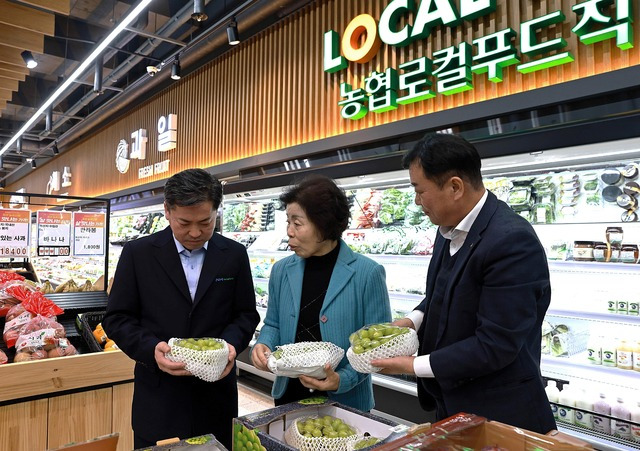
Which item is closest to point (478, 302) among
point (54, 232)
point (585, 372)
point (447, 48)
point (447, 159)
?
point (447, 159)

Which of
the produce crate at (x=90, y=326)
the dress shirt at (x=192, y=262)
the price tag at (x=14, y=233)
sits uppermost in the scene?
the price tag at (x=14, y=233)

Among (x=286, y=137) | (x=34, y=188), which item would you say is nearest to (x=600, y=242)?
(x=286, y=137)

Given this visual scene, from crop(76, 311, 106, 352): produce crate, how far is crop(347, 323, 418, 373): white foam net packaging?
5.61ft

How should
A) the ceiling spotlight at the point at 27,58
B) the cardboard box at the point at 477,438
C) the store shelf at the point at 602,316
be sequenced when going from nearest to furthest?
the cardboard box at the point at 477,438
the store shelf at the point at 602,316
the ceiling spotlight at the point at 27,58

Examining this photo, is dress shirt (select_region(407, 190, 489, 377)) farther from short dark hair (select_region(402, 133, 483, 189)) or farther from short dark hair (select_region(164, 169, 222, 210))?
short dark hair (select_region(164, 169, 222, 210))

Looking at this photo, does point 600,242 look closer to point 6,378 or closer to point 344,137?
point 344,137

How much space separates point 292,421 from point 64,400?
1.56 m

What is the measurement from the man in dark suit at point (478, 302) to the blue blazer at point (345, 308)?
0.27 meters

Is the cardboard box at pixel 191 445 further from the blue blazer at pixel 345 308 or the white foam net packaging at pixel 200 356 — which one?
the blue blazer at pixel 345 308

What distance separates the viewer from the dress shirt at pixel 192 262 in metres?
1.98

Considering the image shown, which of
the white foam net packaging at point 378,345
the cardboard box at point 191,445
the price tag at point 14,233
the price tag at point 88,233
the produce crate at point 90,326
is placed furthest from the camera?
the price tag at point 88,233

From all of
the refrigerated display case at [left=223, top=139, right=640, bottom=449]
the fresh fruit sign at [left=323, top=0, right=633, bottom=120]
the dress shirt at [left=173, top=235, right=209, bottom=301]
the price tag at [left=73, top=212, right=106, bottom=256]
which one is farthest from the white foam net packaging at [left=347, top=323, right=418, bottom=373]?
the price tag at [left=73, top=212, right=106, bottom=256]

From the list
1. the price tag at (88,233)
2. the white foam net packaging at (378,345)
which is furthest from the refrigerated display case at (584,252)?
the price tag at (88,233)

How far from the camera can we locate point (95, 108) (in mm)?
10984
